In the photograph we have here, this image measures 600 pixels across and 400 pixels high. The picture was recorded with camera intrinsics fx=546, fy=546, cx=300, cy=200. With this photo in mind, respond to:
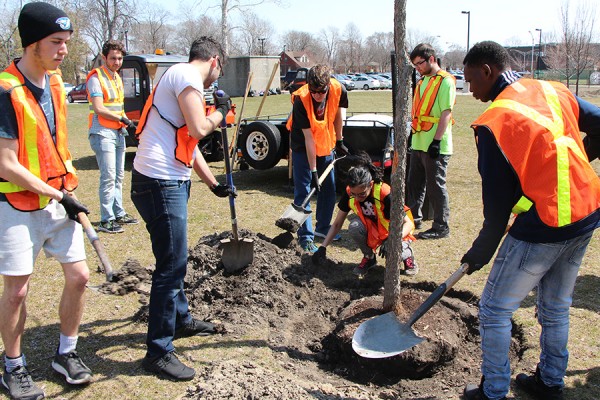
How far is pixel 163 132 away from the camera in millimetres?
3219

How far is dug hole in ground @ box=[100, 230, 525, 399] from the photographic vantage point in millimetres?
3186

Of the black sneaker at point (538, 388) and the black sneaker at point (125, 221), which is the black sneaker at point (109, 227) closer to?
the black sneaker at point (125, 221)

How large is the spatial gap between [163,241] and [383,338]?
1448mm

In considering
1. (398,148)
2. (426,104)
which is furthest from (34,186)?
(426,104)

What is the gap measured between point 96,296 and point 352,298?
2147 millimetres

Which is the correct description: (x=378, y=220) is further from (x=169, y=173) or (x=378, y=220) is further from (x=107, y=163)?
(x=107, y=163)

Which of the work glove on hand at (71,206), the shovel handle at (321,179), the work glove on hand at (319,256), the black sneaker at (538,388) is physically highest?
the work glove on hand at (71,206)

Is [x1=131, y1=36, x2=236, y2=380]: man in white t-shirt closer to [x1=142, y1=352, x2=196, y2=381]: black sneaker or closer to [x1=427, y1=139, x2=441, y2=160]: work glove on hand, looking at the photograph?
[x1=142, y1=352, x2=196, y2=381]: black sneaker

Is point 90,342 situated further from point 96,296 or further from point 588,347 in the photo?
point 588,347

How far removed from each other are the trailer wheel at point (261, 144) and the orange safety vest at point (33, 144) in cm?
552

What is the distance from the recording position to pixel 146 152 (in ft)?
10.6

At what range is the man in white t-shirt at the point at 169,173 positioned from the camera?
315cm

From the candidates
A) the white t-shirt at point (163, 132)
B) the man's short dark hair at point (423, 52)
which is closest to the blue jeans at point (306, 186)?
the man's short dark hair at point (423, 52)

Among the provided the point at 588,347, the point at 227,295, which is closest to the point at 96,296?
the point at 227,295
